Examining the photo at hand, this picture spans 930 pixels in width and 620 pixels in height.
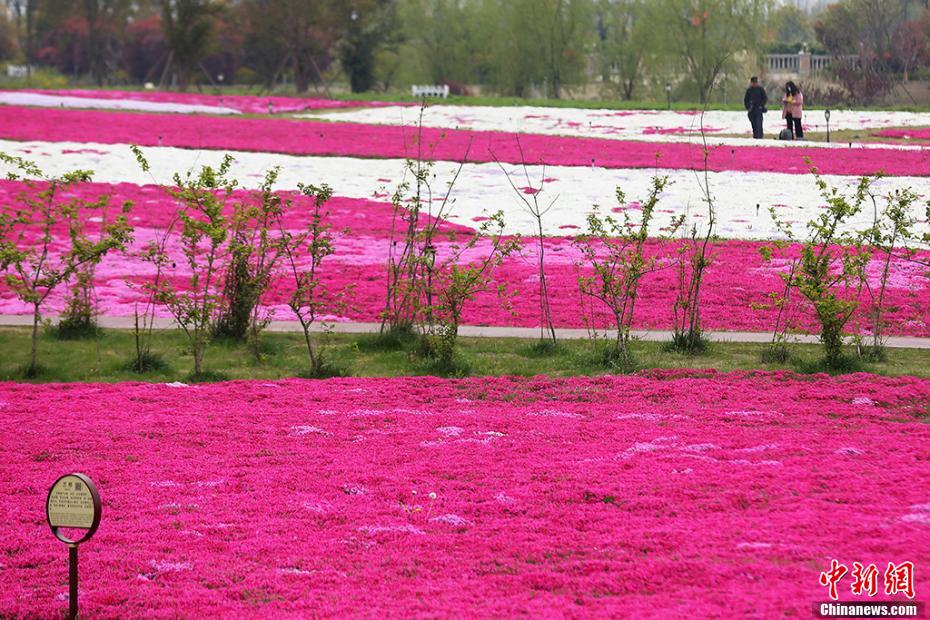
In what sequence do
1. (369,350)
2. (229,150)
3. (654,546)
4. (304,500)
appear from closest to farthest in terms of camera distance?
1. (654,546)
2. (304,500)
3. (369,350)
4. (229,150)

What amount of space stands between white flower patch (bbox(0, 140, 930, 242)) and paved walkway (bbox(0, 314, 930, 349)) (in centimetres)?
655

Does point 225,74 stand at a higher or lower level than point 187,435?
higher

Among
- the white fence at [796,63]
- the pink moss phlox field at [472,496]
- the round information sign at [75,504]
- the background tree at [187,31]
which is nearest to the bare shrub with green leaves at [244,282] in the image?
the pink moss phlox field at [472,496]

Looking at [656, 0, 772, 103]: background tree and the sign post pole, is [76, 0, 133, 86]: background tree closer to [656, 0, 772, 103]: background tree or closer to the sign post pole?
[656, 0, 772, 103]: background tree

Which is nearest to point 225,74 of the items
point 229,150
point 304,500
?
point 229,150

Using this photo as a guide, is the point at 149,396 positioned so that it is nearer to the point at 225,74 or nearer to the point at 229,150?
the point at 229,150

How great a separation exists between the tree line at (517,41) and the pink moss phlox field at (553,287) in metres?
42.9

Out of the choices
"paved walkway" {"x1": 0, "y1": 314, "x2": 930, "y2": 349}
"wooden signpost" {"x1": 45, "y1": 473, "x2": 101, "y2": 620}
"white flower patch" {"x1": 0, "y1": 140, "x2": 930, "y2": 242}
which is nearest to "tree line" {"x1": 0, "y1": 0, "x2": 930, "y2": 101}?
"white flower patch" {"x1": 0, "y1": 140, "x2": 930, "y2": 242}

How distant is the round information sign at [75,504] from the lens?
631 cm

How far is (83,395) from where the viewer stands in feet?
43.5

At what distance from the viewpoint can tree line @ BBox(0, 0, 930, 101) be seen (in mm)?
68312

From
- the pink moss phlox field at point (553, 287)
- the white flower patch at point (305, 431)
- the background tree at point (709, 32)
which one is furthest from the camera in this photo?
the background tree at point (709, 32)

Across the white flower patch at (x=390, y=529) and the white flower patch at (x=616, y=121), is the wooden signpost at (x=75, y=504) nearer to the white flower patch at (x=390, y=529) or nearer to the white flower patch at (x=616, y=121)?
the white flower patch at (x=390, y=529)

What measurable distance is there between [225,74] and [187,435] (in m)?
Result: 90.6
